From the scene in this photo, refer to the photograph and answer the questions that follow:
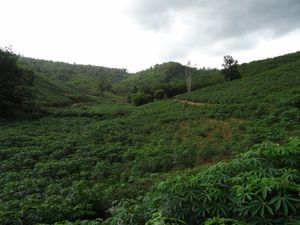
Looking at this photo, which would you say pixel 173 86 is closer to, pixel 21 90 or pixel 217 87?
pixel 217 87

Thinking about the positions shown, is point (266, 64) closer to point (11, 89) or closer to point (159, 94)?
point (159, 94)

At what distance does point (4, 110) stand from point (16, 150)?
14362mm

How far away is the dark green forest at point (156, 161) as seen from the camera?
13.8 ft

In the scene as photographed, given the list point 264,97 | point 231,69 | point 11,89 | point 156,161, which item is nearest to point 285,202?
point 156,161

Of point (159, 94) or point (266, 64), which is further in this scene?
point (159, 94)

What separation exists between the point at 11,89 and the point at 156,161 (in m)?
23.0

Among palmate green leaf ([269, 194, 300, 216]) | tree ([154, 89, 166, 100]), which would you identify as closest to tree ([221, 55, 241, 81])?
tree ([154, 89, 166, 100])

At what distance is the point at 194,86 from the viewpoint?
A: 53.2 meters

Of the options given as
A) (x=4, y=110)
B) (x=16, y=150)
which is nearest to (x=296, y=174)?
(x=16, y=150)

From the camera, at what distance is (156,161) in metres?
15.1

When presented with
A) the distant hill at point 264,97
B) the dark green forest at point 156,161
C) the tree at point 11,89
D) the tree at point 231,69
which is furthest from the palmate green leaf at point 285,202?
the tree at point 231,69

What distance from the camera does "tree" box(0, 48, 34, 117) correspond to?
1225 inches

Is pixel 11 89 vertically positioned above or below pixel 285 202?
above

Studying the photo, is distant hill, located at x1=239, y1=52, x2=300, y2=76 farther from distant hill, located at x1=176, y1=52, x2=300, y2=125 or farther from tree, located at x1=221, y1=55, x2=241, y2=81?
distant hill, located at x1=176, y1=52, x2=300, y2=125
